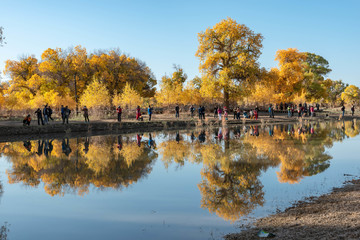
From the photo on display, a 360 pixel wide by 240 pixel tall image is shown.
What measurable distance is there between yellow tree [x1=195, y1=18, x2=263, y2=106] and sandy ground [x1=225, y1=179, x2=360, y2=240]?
34.2 metres

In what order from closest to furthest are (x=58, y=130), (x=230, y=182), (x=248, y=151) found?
(x=230, y=182) < (x=248, y=151) < (x=58, y=130)

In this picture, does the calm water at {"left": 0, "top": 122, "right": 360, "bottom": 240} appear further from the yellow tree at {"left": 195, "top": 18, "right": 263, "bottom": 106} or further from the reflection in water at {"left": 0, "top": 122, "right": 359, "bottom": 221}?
the yellow tree at {"left": 195, "top": 18, "right": 263, "bottom": 106}

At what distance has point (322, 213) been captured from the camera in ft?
21.9

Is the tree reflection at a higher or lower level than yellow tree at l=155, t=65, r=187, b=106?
lower

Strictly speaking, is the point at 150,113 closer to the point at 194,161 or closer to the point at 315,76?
the point at 194,161

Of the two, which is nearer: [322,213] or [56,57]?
[322,213]

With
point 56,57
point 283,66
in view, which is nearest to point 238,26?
point 283,66

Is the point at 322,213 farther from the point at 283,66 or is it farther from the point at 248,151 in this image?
the point at 283,66

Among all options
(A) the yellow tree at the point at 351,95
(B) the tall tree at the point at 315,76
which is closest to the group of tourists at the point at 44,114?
(B) the tall tree at the point at 315,76

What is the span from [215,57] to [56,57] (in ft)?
99.2

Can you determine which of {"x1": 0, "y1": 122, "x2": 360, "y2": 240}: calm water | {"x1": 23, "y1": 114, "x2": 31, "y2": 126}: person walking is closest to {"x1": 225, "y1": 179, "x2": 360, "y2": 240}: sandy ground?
{"x1": 0, "y1": 122, "x2": 360, "y2": 240}: calm water

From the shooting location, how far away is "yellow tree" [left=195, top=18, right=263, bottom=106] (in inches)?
1641

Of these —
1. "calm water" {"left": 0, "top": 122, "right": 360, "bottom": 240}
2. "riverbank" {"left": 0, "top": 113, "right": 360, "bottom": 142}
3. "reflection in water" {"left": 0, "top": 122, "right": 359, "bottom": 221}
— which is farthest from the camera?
"riverbank" {"left": 0, "top": 113, "right": 360, "bottom": 142}

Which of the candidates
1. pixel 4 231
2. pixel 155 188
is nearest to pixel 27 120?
pixel 155 188
